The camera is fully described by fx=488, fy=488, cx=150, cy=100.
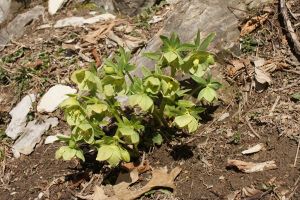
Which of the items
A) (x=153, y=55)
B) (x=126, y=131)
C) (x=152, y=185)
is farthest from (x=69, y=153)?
(x=153, y=55)

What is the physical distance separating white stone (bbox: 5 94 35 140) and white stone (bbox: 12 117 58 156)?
60mm

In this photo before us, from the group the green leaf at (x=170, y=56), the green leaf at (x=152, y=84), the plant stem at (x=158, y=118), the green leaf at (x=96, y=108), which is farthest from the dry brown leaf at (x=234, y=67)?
the green leaf at (x=96, y=108)

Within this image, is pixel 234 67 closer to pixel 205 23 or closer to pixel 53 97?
pixel 205 23

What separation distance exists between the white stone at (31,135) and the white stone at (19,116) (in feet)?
0.20

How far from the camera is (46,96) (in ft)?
12.7

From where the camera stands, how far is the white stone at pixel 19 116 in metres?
3.74

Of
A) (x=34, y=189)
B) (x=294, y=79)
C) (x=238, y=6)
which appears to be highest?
(x=238, y=6)

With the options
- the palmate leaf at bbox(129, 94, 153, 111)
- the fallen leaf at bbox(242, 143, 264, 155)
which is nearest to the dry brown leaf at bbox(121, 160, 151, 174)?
the palmate leaf at bbox(129, 94, 153, 111)

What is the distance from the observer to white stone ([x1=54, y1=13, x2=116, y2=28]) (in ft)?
14.5

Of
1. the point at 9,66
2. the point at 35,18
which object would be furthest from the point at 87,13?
the point at 9,66

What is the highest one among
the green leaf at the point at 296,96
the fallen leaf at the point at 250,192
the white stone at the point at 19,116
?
the green leaf at the point at 296,96

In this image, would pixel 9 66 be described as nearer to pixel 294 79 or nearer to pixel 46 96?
pixel 46 96

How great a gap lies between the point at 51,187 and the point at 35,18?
2.05 m

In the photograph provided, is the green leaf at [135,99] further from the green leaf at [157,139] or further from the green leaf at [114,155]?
the green leaf at [157,139]
